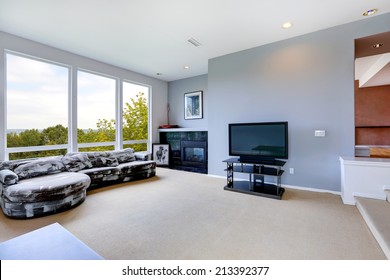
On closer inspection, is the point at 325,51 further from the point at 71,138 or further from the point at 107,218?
the point at 71,138

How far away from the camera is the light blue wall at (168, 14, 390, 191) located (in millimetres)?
3250

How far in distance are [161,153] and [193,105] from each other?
1.97 m

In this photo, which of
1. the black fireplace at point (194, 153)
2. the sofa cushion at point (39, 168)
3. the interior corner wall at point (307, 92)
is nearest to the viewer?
the sofa cushion at point (39, 168)

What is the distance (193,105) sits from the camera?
245 inches

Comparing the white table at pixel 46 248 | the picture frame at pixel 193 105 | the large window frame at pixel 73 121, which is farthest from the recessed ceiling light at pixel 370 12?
the large window frame at pixel 73 121

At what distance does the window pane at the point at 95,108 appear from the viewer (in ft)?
15.1

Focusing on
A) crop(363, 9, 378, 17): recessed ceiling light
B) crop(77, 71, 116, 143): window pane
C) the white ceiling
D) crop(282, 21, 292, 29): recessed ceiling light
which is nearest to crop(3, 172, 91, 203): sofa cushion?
crop(77, 71, 116, 143): window pane

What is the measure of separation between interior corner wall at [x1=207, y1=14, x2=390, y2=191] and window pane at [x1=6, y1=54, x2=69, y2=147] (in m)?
3.90

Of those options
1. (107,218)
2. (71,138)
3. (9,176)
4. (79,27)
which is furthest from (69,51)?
(107,218)

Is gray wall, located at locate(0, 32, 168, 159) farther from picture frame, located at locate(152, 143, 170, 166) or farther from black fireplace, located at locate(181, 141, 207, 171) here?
black fireplace, located at locate(181, 141, 207, 171)

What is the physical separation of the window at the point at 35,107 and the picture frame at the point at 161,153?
2.61 meters

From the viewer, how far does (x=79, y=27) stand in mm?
3262

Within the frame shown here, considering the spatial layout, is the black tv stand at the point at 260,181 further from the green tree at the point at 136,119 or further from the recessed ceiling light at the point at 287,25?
the green tree at the point at 136,119

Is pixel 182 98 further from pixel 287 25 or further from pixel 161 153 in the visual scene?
pixel 287 25
